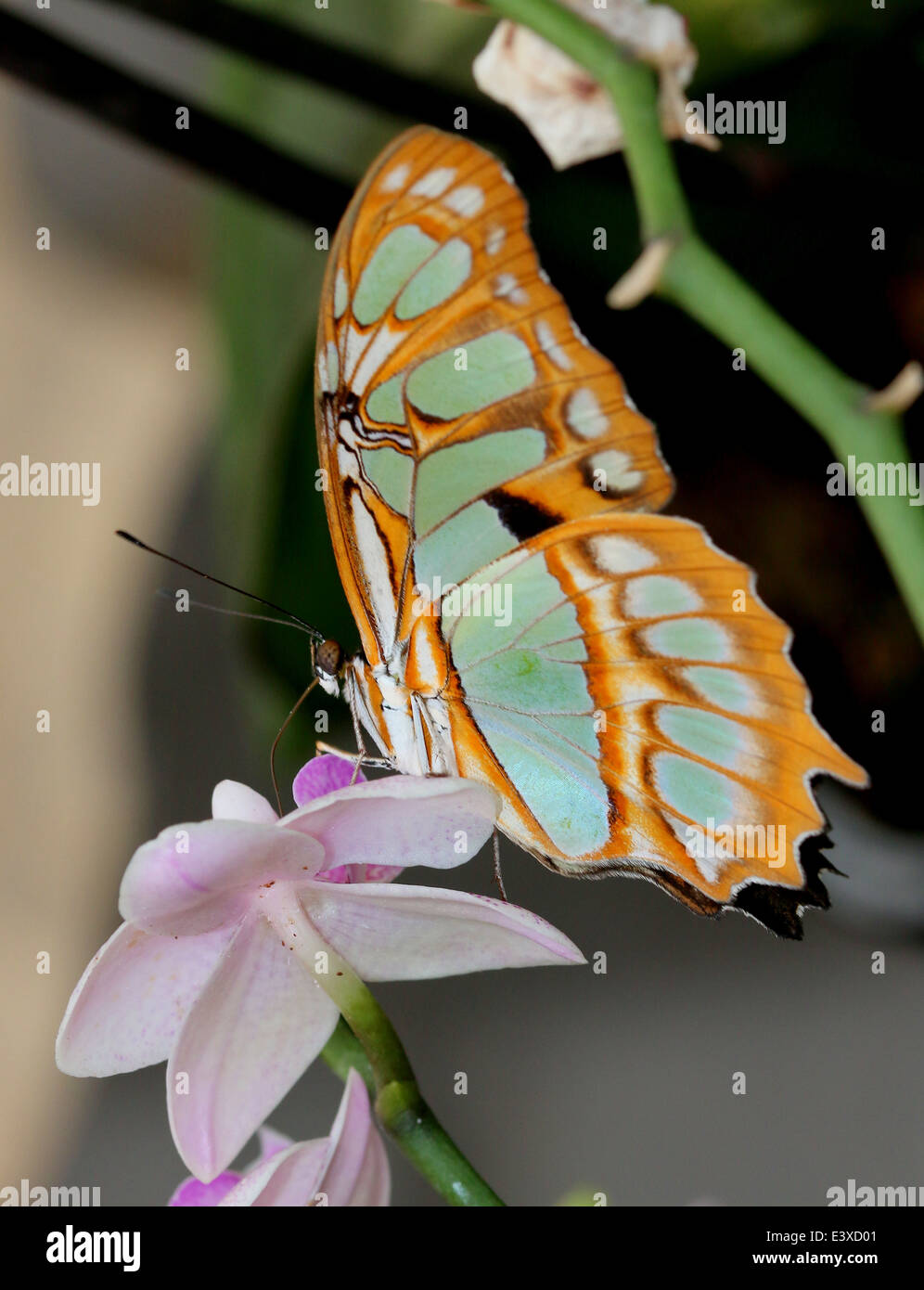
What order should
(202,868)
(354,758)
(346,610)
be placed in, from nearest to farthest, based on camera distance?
(202,868) → (354,758) → (346,610)

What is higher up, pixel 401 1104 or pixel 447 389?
pixel 447 389

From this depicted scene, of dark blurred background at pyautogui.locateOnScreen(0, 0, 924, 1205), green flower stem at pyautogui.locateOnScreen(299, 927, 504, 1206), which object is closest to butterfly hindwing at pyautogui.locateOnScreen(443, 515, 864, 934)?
green flower stem at pyautogui.locateOnScreen(299, 927, 504, 1206)

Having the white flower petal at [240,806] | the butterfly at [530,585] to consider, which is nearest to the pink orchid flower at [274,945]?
the white flower petal at [240,806]

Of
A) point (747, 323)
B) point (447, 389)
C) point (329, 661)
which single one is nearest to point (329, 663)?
point (329, 661)

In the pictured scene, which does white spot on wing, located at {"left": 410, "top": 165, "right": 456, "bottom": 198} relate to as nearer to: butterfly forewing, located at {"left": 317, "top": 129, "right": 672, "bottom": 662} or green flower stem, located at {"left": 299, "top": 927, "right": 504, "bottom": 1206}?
butterfly forewing, located at {"left": 317, "top": 129, "right": 672, "bottom": 662}

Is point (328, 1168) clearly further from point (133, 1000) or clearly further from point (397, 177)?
point (397, 177)

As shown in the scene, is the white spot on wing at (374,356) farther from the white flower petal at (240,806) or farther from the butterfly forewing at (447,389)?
the white flower petal at (240,806)
